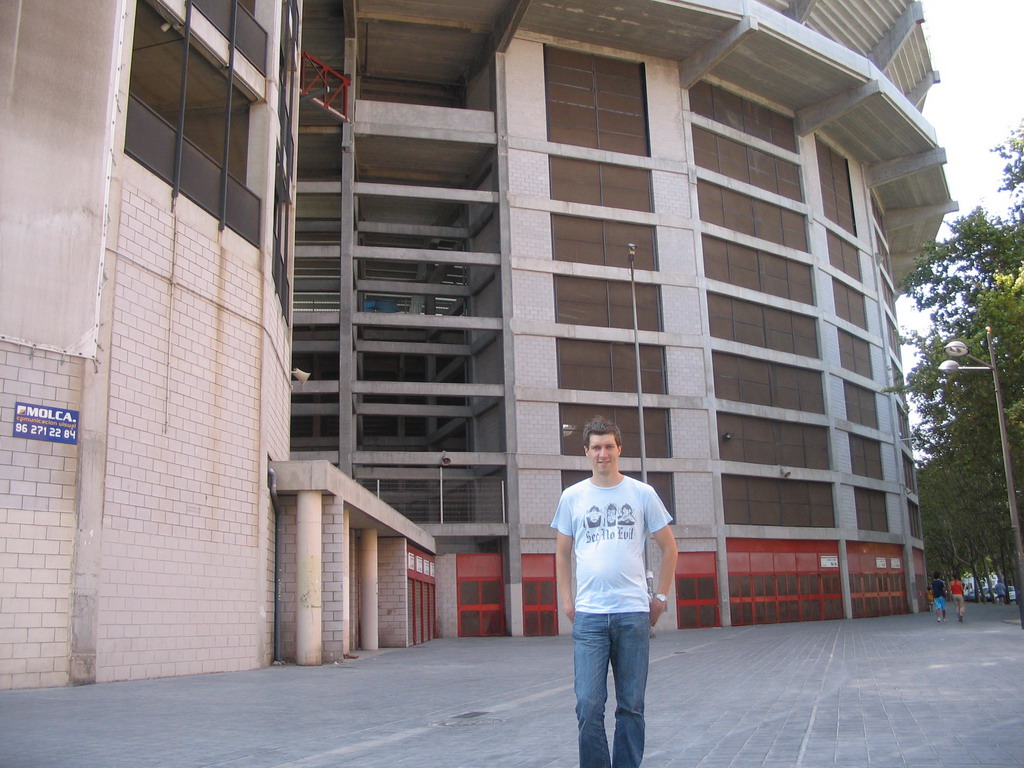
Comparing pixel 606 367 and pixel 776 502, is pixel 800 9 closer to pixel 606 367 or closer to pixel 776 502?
pixel 606 367

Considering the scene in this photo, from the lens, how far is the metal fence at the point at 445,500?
1419 inches

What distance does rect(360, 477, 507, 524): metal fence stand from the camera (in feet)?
118

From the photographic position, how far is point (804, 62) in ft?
Result: 144

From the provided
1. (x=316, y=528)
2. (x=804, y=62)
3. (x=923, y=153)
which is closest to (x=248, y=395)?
(x=316, y=528)

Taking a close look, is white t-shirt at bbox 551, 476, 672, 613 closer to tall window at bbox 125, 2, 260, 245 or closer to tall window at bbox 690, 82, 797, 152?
tall window at bbox 125, 2, 260, 245

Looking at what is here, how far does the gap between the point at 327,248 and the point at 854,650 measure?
85.1 ft

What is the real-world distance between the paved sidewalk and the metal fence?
2133 cm

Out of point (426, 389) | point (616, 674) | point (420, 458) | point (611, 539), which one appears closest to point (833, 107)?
point (426, 389)

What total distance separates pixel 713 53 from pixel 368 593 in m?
28.9

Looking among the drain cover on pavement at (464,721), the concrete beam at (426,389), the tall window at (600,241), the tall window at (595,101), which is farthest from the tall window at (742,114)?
the drain cover on pavement at (464,721)

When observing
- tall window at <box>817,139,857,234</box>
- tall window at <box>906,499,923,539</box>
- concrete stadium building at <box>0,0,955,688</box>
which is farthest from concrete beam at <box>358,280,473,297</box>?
tall window at <box>906,499,923,539</box>

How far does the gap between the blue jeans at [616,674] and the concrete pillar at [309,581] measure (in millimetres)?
13102

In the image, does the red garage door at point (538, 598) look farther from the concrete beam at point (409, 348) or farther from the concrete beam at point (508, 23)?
the concrete beam at point (508, 23)

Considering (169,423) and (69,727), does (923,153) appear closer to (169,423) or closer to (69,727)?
(169,423)
